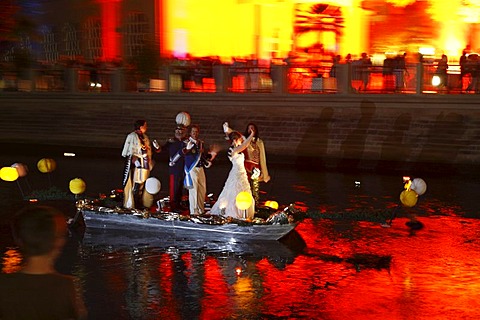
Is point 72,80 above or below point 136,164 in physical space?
above

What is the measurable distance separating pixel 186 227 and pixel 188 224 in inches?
2.4

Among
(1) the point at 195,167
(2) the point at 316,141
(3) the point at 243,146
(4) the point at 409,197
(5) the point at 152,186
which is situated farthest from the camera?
(2) the point at 316,141

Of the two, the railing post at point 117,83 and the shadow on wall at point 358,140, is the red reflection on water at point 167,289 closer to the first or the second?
the shadow on wall at point 358,140

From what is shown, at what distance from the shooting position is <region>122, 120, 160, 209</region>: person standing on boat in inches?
500

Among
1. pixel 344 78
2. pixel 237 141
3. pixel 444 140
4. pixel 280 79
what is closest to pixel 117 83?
pixel 280 79

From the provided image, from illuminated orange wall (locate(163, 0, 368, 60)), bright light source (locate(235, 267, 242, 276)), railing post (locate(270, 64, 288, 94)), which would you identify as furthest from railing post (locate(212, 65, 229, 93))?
bright light source (locate(235, 267, 242, 276))

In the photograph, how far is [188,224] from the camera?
38.2 feet

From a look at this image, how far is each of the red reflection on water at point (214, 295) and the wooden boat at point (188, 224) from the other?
1052mm

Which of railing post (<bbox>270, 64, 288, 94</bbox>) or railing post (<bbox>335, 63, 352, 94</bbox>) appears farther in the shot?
railing post (<bbox>270, 64, 288, 94</bbox>)

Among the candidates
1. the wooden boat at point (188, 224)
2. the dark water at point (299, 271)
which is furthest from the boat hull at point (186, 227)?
the dark water at point (299, 271)

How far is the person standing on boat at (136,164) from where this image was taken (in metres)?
12.7

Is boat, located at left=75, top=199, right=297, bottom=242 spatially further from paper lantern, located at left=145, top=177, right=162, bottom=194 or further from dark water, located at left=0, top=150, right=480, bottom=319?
paper lantern, located at left=145, top=177, right=162, bottom=194

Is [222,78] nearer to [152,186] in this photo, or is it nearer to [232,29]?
[232,29]

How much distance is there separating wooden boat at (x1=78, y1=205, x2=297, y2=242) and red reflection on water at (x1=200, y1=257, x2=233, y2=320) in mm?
1052
